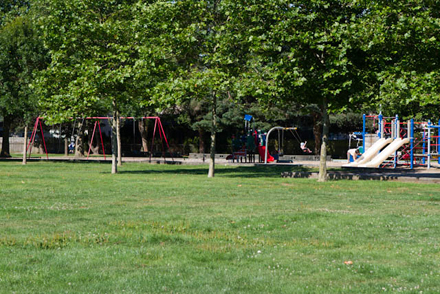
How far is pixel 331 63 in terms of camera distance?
2108 centimetres

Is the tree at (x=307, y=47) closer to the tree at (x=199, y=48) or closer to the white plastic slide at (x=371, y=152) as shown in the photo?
the tree at (x=199, y=48)

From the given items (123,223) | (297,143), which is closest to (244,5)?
(123,223)

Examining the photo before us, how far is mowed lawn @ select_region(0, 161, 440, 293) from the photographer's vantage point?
678 centimetres

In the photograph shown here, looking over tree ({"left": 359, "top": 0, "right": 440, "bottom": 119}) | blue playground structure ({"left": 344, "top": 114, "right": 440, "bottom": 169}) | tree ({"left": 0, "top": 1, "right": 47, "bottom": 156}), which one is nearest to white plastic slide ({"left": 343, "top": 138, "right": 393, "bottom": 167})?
blue playground structure ({"left": 344, "top": 114, "right": 440, "bottom": 169})

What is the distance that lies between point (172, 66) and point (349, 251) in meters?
19.5

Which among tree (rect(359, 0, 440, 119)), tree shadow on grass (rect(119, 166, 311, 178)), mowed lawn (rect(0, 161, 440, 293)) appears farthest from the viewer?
tree shadow on grass (rect(119, 166, 311, 178))

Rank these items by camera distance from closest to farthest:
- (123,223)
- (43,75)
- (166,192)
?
(123,223) → (166,192) → (43,75)

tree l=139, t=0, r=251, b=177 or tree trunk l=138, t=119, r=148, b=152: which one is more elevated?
tree l=139, t=0, r=251, b=177

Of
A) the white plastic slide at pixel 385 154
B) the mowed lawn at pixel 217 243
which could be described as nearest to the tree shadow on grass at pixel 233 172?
the white plastic slide at pixel 385 154

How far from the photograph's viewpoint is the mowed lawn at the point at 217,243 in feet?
22.2

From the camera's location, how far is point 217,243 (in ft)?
30.4

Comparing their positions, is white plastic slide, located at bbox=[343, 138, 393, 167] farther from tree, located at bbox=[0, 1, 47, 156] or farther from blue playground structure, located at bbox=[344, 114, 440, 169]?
tree, located at bbox=[0, 1, 47, 156]

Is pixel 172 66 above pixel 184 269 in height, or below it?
above

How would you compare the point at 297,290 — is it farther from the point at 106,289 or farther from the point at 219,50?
the point at 219,50
